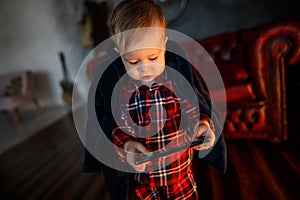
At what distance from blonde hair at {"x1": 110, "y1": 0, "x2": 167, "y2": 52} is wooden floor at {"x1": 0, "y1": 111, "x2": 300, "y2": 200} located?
0.83 meters

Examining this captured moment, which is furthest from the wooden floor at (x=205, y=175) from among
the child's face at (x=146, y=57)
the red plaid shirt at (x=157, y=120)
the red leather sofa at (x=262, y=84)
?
the child's face at (x=146, y=57)

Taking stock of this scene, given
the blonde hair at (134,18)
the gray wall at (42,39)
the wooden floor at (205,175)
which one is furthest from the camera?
the gray wall at (42,39)

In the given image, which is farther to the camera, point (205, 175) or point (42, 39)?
point (42, 39)

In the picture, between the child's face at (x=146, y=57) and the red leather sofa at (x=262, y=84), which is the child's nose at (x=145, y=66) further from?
the red leather sofa at (x=262, y=84)

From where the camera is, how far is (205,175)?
45.0 inches

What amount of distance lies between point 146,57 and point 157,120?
157mm

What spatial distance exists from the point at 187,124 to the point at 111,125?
186mm

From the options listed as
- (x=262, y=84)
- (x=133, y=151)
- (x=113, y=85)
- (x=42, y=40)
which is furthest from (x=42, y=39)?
(x=133, y=151)

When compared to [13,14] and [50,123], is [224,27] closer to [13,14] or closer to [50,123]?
[50,123]

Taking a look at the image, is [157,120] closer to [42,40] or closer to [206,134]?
[206,134]

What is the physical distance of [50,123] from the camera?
2.70 meters

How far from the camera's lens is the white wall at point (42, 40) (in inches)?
136

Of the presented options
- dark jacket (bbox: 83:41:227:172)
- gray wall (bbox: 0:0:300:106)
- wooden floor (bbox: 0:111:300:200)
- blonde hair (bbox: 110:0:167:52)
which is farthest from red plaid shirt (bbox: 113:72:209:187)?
gray wall (bbox: 0:0:300:106)

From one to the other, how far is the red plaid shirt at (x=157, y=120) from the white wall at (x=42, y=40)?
10.5 ft
